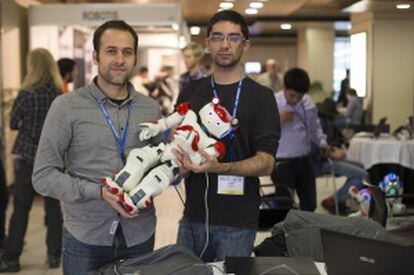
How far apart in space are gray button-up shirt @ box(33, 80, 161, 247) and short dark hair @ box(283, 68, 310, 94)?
2701mm

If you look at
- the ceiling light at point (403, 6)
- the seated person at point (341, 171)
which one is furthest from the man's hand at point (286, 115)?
the ceiling light at point (403, 6)

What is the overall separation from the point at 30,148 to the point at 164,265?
9.44 ft

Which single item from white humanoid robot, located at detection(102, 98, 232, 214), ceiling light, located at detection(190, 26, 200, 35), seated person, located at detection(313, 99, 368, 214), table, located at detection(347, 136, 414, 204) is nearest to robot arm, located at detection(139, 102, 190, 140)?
white humanoid robot, located at detection(102, 98, 232, 214)

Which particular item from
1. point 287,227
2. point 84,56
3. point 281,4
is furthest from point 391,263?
point 281,4

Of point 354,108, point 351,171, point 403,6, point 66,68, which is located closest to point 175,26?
point 66,68

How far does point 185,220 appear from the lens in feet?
8.16

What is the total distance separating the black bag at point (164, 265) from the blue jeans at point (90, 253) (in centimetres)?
13

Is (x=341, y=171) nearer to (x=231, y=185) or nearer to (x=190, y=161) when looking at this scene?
(x=231, y=185)

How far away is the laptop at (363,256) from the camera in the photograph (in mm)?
1662

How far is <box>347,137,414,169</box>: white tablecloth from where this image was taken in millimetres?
6789

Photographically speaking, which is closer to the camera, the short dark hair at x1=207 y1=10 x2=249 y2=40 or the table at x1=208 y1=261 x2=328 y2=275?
the table at x1=208 y1=261 x2=328 y2=275

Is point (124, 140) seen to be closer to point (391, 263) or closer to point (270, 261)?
point (270, 261)

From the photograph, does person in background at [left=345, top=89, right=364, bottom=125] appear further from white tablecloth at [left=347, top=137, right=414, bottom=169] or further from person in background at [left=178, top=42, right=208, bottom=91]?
person in background at [left=178, top=42, right=208, bottom=91]

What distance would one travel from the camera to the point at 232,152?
2.39 meters
